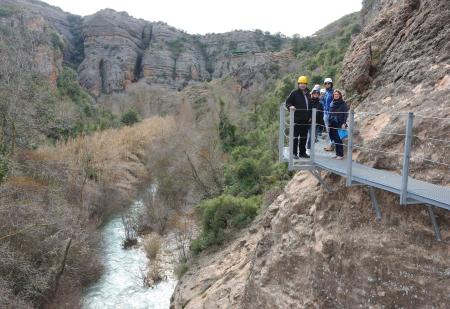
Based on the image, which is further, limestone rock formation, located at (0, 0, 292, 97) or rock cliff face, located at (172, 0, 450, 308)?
limestone rock formation, located at (0, 0, 292, 97)

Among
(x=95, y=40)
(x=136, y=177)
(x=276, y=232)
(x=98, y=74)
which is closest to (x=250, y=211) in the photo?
(x=276, y=232)

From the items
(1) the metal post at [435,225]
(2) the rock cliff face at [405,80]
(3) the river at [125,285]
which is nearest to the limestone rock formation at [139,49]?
(3) the river at [125,285]

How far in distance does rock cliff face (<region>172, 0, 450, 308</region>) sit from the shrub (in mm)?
9096

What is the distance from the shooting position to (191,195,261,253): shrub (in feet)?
66.2

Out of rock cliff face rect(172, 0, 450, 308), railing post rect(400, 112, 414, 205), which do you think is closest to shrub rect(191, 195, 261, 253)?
rock cliff face rect(172, 0, 450, 308)

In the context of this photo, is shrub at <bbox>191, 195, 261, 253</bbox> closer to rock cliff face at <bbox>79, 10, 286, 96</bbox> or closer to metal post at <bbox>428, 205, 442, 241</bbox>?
metal post at <bbox>428, 205, 442, 241</bbox>

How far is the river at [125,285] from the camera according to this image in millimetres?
20547

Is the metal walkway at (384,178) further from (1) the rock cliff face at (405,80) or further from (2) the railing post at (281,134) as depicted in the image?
(1) the rock cliff face at (405,80)

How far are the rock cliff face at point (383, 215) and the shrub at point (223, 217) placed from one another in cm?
910

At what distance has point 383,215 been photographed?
254 inches

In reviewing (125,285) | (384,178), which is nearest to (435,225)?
(384,178)

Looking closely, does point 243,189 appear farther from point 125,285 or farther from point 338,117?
point 338,117

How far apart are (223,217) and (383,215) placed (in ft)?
47.4

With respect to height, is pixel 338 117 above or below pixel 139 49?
below
